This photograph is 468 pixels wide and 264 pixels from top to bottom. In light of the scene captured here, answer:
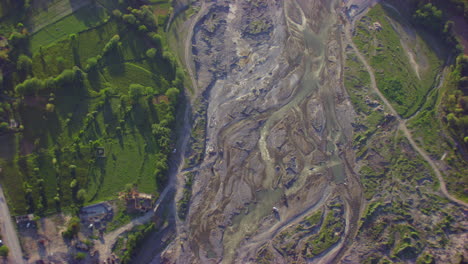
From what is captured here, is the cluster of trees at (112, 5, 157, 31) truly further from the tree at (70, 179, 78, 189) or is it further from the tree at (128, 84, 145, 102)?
the tree at (70, 179, 78, 189)

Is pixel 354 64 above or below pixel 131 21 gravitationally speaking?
below

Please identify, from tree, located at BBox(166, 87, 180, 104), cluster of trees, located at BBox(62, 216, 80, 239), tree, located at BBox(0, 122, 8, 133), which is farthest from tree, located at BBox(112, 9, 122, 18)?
cluster of trees, located at BBox(62, 216, 80, 239)

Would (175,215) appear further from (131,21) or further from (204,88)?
(131,21)

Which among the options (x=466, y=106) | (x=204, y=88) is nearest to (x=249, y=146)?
(x=204, y=88)

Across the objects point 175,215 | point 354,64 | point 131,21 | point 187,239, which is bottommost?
point 187,239

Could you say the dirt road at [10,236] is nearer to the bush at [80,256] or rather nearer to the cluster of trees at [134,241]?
the bush at [80,256]

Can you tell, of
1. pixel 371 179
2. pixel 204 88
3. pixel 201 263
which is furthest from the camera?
pixel 204 88
